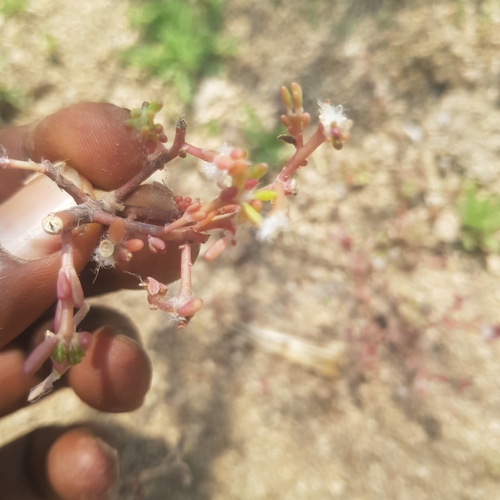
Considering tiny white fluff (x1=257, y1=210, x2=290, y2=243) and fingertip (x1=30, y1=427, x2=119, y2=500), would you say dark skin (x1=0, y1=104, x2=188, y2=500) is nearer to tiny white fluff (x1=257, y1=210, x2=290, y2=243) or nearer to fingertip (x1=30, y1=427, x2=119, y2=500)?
fingertip (x1=30, y1=427, x2=119, y2=500)

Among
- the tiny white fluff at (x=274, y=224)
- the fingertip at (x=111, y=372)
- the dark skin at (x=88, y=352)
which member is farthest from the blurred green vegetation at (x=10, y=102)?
the tiny white fluff at (x=274, y=224)

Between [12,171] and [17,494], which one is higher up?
[12,171]

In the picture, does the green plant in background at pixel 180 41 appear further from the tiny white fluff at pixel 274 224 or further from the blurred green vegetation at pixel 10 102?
the tiny white fluff at pixel 274 224

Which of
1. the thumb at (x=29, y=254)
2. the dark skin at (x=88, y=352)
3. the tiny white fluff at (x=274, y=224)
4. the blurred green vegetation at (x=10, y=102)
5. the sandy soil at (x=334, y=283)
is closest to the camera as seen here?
the tiny white fluff at (x=274, y=224)

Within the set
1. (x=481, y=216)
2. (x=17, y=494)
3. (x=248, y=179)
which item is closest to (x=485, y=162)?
(x=481, y=216)

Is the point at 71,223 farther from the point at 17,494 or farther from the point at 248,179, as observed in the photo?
the point at 17,494

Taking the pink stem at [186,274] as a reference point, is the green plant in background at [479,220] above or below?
below

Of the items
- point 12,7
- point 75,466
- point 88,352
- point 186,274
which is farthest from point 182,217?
point 12,7
